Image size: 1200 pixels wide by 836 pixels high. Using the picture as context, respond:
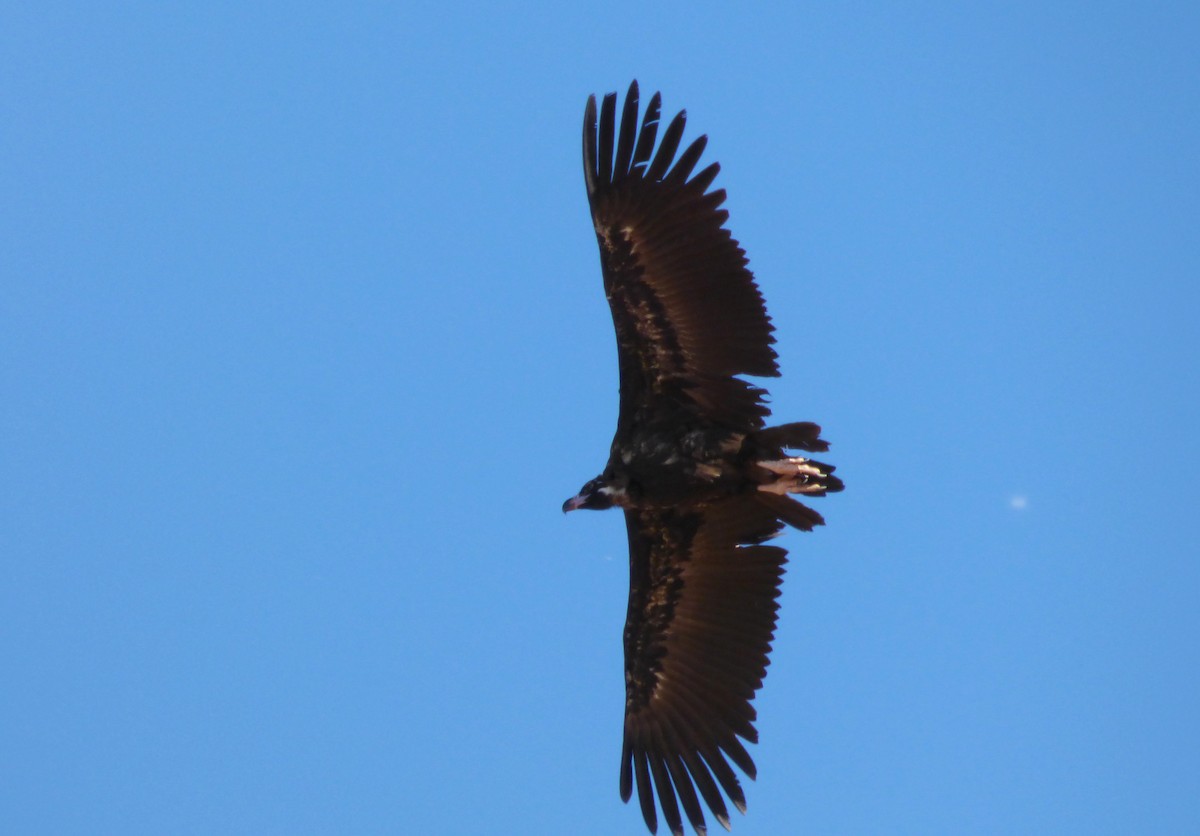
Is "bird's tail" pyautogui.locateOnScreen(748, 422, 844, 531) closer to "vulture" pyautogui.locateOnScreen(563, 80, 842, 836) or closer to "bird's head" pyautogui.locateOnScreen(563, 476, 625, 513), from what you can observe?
"vulture" pyautogui.locateOnScreen(563, 80, 842, 836)

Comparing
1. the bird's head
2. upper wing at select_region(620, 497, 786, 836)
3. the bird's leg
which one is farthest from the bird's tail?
the bird's head

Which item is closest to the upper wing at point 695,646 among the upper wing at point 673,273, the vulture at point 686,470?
the vulture at point 686,470

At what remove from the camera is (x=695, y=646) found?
47.4 ft

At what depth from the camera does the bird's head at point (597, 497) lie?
1385 cm

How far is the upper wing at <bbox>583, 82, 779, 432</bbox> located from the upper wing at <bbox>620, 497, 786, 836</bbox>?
4.41ft

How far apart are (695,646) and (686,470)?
204 centimetres

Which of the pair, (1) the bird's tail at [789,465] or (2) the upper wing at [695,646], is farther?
(2) the upper wing at [695,646]

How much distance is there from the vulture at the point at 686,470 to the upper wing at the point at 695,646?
14mm

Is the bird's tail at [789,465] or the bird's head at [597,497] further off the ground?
the bird's head at [597,497]

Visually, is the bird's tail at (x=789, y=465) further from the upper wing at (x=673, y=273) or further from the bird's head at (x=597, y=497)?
the bird's head at (x=597, y=497)

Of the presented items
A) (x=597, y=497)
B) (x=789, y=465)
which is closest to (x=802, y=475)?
(x=789, y=465)

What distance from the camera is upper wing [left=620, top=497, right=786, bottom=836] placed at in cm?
1389

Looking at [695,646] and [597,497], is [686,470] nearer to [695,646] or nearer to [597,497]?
[597,497]

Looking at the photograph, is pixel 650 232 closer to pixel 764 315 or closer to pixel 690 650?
pixel 764 315
